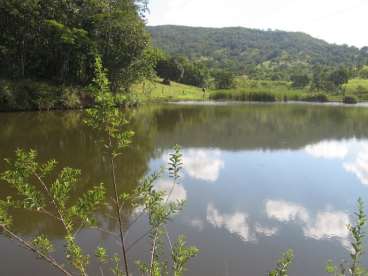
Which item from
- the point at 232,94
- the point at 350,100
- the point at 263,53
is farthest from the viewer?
the point at 263,53

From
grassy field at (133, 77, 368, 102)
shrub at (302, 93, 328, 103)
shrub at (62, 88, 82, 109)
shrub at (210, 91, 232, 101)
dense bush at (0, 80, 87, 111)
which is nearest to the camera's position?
dense bush at (0, 80, 87, 111)

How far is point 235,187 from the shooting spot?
481 inches

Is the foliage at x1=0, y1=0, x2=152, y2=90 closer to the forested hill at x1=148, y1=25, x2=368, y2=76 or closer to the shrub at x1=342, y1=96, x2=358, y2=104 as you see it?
the shrub at x1=342, y1=96, x2=358, y2=104

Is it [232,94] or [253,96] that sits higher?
[232,94]

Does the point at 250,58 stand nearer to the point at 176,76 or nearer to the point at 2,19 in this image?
the point at 176,76

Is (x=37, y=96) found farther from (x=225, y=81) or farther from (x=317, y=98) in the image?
(x=225, y=81)

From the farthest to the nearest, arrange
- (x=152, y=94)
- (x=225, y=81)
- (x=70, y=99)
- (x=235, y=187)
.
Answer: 1. (x=225, y=81)
2. (x=152, y=94)
3. (x=70, y=99)
4. (x=235, y=187)

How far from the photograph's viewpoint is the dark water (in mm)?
7398

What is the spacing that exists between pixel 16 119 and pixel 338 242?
23.6m

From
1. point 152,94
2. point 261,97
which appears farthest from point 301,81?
point 152,94

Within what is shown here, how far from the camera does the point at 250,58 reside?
175500 mm

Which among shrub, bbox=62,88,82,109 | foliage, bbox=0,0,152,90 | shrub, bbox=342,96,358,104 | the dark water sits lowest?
the dark water

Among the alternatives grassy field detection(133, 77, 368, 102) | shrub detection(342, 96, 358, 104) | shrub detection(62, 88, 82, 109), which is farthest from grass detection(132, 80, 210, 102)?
shrub detection(342, 96, 358, 104)

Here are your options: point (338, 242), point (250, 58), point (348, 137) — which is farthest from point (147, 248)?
point (250, 58)
